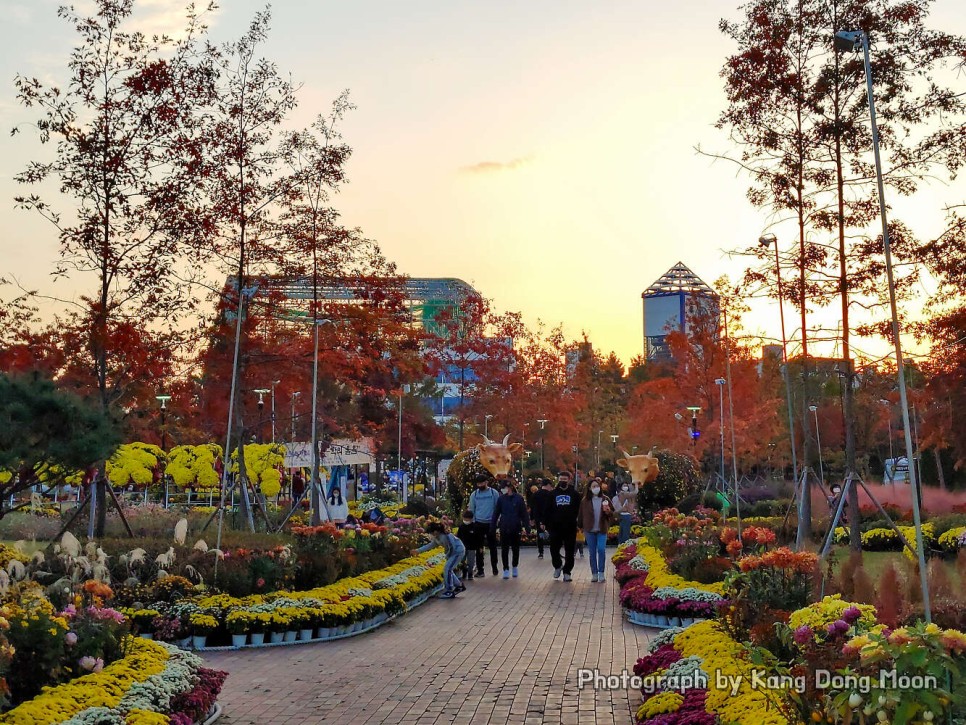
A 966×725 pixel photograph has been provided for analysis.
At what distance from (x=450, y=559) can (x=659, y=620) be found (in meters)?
5.08

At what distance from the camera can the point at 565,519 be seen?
19875 mm

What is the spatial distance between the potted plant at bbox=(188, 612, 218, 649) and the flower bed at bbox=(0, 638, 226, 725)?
113 inches

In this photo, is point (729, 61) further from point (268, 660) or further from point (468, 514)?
point (268, 660)

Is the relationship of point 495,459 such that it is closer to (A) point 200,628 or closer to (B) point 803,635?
(A) point 200,628

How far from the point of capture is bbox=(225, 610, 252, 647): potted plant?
12.3m

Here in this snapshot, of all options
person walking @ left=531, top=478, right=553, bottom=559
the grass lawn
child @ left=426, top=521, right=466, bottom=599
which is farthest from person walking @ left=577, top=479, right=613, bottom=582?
the grass lawn

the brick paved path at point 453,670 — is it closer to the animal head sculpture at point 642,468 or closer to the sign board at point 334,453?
the sign board at point 334,453

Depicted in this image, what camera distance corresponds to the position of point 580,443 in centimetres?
6975

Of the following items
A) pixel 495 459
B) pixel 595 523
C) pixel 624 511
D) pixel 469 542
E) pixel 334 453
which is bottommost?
pixel 469 542

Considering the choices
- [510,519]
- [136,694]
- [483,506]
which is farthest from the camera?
[510,519]

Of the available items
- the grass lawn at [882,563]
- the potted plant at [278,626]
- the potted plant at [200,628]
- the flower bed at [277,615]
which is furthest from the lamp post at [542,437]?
the potted plant at [200,628]

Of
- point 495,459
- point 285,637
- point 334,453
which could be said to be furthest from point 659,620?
point 334,453

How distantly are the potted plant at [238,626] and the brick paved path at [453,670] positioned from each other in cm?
28

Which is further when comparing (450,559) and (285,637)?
(450,559)
